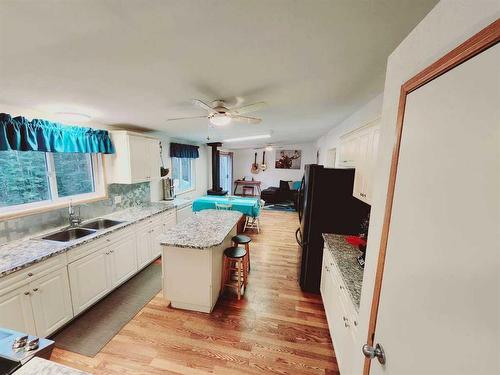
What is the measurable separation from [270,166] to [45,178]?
7649 millimetres

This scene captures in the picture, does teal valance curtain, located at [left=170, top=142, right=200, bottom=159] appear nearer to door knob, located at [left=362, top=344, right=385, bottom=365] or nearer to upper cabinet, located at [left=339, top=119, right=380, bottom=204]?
upper cabinet, located at [left=339, top=119, right=380, bottom=204]

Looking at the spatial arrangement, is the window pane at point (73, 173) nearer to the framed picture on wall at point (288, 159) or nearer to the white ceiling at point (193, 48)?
the white ceiling at point (193, 48)

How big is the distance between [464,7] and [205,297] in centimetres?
→ 265

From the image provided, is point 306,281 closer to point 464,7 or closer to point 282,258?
point 282,258

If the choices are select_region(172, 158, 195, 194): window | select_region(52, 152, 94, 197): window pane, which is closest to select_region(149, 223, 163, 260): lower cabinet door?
select_region(52, 152, 94, 197): window pane

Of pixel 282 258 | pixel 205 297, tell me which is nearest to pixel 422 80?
pixel 205 297

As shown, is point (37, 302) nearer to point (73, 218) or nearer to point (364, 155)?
point (73, 218)

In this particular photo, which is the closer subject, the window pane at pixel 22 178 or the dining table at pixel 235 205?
the window pane at pixel 22 178

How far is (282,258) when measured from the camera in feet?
11.9

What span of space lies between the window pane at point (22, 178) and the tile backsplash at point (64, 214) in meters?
0.21

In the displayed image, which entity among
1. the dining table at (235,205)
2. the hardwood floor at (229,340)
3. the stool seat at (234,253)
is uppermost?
the dining table at (235,205)

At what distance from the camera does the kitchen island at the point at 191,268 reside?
219 cm

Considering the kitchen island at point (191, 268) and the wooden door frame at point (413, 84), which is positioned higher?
the wooden door frame at point (413, 84)

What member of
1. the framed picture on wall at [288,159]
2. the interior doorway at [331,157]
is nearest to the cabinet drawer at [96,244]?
the interior doorway at [331,157]
